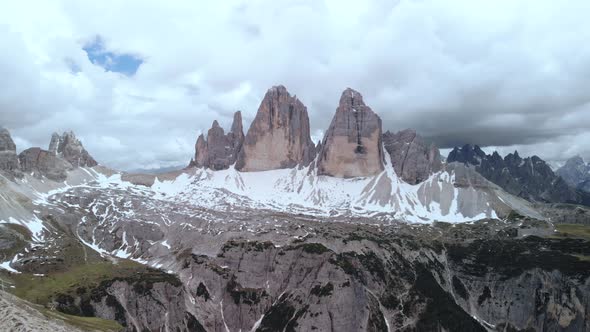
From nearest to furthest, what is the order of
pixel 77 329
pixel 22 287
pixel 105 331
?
pixel 77 329 → pixel 105 331 → pixel 22 287

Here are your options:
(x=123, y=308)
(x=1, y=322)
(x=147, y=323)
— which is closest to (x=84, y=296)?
(x=123, y=308)

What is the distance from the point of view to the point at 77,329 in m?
106

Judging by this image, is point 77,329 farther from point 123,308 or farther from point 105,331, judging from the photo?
point 123,308

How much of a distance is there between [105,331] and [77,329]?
647 inches

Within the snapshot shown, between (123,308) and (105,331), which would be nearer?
(105,331)

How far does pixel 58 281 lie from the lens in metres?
199

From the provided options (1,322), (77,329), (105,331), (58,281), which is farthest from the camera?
(58,281)

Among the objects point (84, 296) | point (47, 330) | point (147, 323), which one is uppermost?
point (47, 330)

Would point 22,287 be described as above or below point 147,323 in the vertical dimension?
above

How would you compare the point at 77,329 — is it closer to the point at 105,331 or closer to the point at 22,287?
the point at 105,331

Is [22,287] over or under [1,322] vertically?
under

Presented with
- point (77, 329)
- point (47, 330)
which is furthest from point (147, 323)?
point (47, 330)

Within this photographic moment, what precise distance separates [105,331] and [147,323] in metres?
83.1

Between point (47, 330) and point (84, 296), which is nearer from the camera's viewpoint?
point (47, 330)
